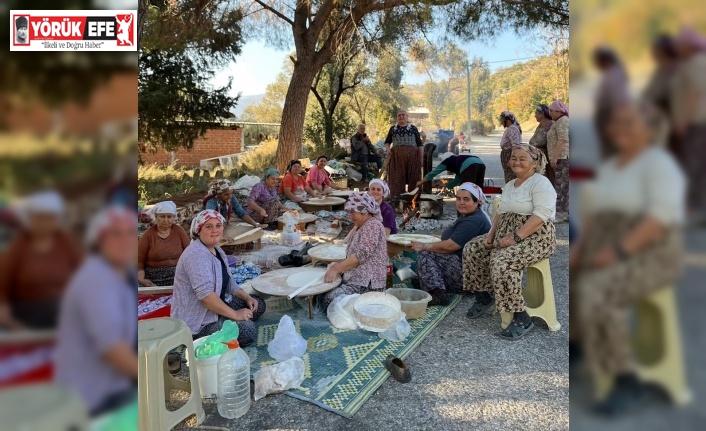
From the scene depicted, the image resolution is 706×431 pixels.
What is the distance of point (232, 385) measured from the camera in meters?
2.52

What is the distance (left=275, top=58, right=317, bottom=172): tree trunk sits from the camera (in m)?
10.4

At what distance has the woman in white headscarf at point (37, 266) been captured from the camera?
0.65 metres

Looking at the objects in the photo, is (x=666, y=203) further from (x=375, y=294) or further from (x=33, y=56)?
(x=375, y=294)

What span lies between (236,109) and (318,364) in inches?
384

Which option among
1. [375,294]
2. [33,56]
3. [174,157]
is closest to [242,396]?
[375,294]

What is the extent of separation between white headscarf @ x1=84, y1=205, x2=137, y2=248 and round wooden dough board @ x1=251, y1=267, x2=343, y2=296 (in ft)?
A: 8.93

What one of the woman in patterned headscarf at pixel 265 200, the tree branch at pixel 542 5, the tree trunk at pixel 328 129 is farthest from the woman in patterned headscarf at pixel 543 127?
the tree trunk at pixel 328 129

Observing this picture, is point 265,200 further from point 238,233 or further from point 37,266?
point 37,266

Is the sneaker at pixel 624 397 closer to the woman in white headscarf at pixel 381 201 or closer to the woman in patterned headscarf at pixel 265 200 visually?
the woman in white headscarf at pixel 381 201

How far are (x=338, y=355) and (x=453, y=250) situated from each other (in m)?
1.53

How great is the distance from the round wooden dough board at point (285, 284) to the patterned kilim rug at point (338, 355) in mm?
311

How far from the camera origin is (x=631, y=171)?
1.91ft

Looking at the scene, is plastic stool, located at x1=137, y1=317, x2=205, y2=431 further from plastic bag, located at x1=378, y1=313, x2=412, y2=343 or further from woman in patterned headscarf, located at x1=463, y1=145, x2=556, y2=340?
woman in patterned headscarf, located at x1=463, y1=145, x2=556, y2=340

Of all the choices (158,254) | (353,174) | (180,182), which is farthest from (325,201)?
(353,174)
